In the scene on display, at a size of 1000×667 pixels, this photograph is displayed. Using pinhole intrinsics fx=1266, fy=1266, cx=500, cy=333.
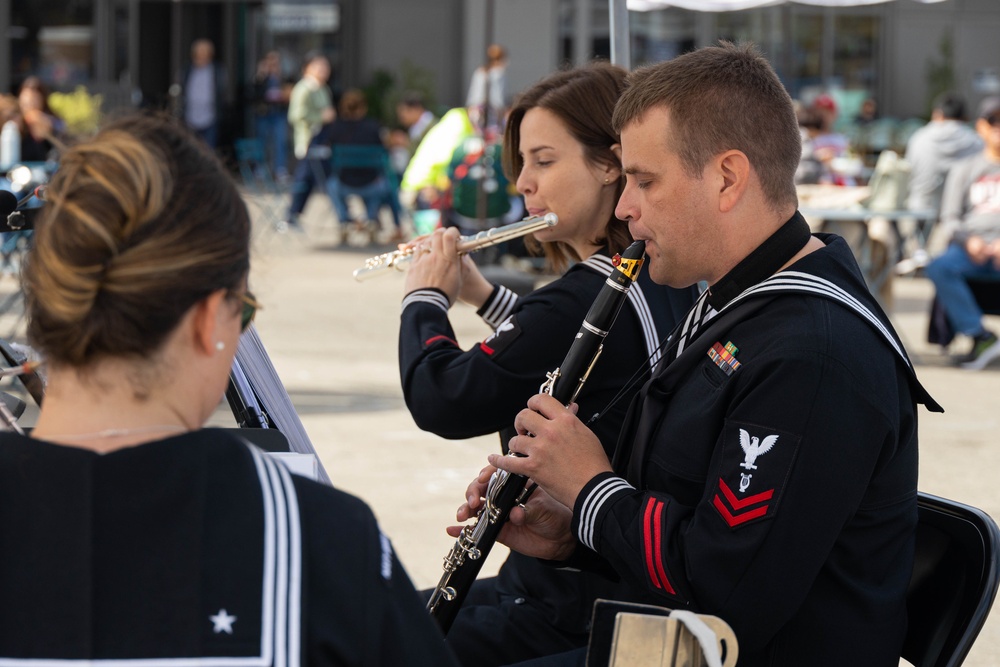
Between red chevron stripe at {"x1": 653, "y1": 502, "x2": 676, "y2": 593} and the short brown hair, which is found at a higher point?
the short brown hair

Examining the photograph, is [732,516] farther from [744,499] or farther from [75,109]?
[75,109]

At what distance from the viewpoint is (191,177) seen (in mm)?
1307

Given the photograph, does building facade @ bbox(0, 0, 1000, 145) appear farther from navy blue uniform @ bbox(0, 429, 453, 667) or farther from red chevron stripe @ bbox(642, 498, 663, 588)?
navy blue uniform @ bbox(0, 429, 453, 667)

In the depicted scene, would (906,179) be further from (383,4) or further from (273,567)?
(383,4)

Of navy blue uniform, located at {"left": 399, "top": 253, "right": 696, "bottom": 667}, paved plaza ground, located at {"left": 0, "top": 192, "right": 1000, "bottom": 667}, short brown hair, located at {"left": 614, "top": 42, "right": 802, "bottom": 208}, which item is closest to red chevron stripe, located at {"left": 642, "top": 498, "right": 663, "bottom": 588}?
navy blue uniform, located at {"left": 399, "top": 253, "right": 696, "bottom": 667}

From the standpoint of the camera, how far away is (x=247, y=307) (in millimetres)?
1405

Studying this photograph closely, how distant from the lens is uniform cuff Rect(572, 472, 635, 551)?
180cm

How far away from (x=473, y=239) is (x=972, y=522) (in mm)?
1260

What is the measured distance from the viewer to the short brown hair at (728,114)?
1883 millimetres

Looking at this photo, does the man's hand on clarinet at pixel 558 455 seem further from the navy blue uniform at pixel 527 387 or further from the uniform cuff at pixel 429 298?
the uniform cuff at pixel 429 298

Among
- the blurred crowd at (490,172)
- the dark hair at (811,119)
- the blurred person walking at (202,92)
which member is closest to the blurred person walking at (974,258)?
the blurred crowd at (490,172)

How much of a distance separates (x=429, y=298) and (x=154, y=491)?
1.42 m

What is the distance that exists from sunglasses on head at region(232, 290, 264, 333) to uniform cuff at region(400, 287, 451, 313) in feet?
3.87

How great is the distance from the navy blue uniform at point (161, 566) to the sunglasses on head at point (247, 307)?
0.55ft
